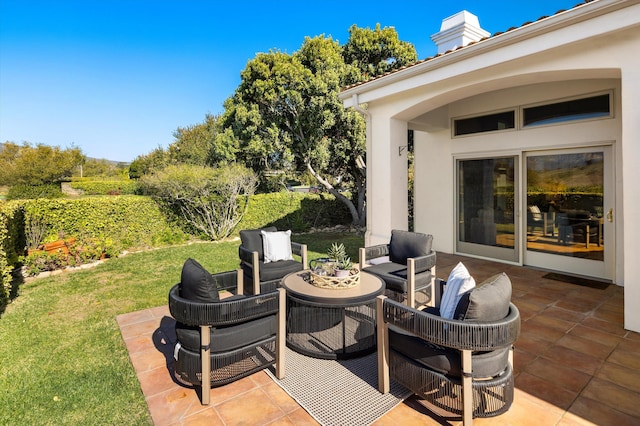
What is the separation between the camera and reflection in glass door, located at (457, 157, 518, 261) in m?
7.71

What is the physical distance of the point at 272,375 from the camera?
3.41 m

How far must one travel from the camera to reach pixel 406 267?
17.4ft

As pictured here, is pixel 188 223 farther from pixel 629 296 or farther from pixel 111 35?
pixel 629 296

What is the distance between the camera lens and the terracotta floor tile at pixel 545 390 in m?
2.90

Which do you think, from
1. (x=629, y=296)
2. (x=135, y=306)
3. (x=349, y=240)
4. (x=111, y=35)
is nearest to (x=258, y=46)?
(x=111, y=35)

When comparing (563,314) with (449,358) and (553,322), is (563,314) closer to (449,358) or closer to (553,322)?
(553,322)

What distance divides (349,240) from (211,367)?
908 centimetres

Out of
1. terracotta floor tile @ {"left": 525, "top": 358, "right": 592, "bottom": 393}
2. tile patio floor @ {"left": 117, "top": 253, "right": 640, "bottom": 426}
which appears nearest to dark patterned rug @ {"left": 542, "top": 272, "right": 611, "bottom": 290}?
tile patio floor @ {"left": 117, "top": 253, "right": 640, "bottom": 426}

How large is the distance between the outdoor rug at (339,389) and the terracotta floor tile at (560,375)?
143 cm

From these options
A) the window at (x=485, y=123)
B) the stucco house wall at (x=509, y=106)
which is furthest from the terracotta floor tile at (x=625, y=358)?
the window at (x=485, y=123)

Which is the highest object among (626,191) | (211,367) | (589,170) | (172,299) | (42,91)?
(42,91)

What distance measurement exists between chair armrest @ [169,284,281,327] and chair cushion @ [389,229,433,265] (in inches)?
121

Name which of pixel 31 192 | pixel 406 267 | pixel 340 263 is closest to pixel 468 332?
pixel 340 263

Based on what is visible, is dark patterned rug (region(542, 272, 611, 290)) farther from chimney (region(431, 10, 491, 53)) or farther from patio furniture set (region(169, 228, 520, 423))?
chimney (region(431, 10, 491, 53))
